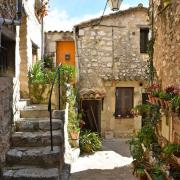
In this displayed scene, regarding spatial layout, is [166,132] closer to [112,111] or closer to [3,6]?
[3,6]

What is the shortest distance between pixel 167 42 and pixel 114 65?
7.95 m

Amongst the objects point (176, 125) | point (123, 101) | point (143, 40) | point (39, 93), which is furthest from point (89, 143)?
point (176, 125)

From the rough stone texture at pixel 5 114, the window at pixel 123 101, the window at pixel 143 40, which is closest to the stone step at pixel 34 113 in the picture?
the rough stone texture at pixel 5 114

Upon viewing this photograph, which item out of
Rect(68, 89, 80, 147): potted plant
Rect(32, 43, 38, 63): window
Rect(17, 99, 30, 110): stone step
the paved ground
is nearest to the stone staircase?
Rect(17, 99, 30, 110): stone step

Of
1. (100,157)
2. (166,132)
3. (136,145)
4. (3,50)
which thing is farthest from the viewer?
(100,157)

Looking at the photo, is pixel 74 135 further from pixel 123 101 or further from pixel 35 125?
pixel 123 101

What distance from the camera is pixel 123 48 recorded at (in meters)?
14.0

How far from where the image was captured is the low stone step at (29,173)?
5.81 meters

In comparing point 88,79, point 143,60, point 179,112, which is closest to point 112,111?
point 88,79

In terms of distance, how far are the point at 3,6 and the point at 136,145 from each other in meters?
3.87

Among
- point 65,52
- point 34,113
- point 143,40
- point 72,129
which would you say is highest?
point 143,40

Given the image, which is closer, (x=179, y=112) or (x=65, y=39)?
(x=179, y=112)

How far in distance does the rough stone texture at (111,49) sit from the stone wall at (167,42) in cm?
669

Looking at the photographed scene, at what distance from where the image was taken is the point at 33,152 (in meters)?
6.41
